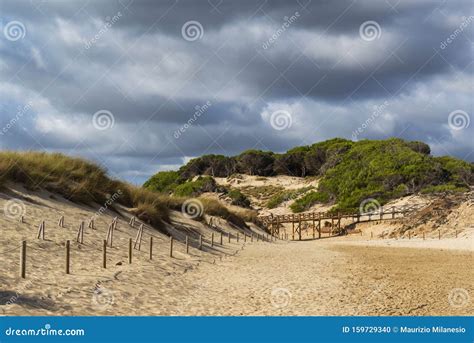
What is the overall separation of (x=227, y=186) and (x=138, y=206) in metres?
68.6

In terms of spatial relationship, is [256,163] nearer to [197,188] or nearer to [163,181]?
[163,181]

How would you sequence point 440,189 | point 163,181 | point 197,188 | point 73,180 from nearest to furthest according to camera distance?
point 73,180
point 440,189
point 197,188
point 163,181

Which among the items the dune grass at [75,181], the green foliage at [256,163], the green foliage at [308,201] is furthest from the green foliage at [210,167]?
the dune grass at [75,181]

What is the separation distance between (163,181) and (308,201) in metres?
39.4

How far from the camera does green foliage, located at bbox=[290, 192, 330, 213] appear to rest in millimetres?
74438

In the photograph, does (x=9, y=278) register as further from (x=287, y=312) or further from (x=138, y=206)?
(x=138, y=206)

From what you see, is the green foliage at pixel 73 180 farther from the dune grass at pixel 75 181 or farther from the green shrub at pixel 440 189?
the green shrub at pixel 440 189

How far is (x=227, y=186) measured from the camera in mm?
97125

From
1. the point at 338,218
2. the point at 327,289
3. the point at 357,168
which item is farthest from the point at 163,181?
the point at 327,289

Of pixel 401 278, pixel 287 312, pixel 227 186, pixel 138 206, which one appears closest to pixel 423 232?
pixel 138 206

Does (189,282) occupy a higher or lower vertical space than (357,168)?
lower

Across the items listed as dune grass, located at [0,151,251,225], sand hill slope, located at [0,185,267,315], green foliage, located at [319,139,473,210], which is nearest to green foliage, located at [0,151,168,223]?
dune grass, located at [0,151,251,225]

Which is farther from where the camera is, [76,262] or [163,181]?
[163,181]

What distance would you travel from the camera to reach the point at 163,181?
106 m
